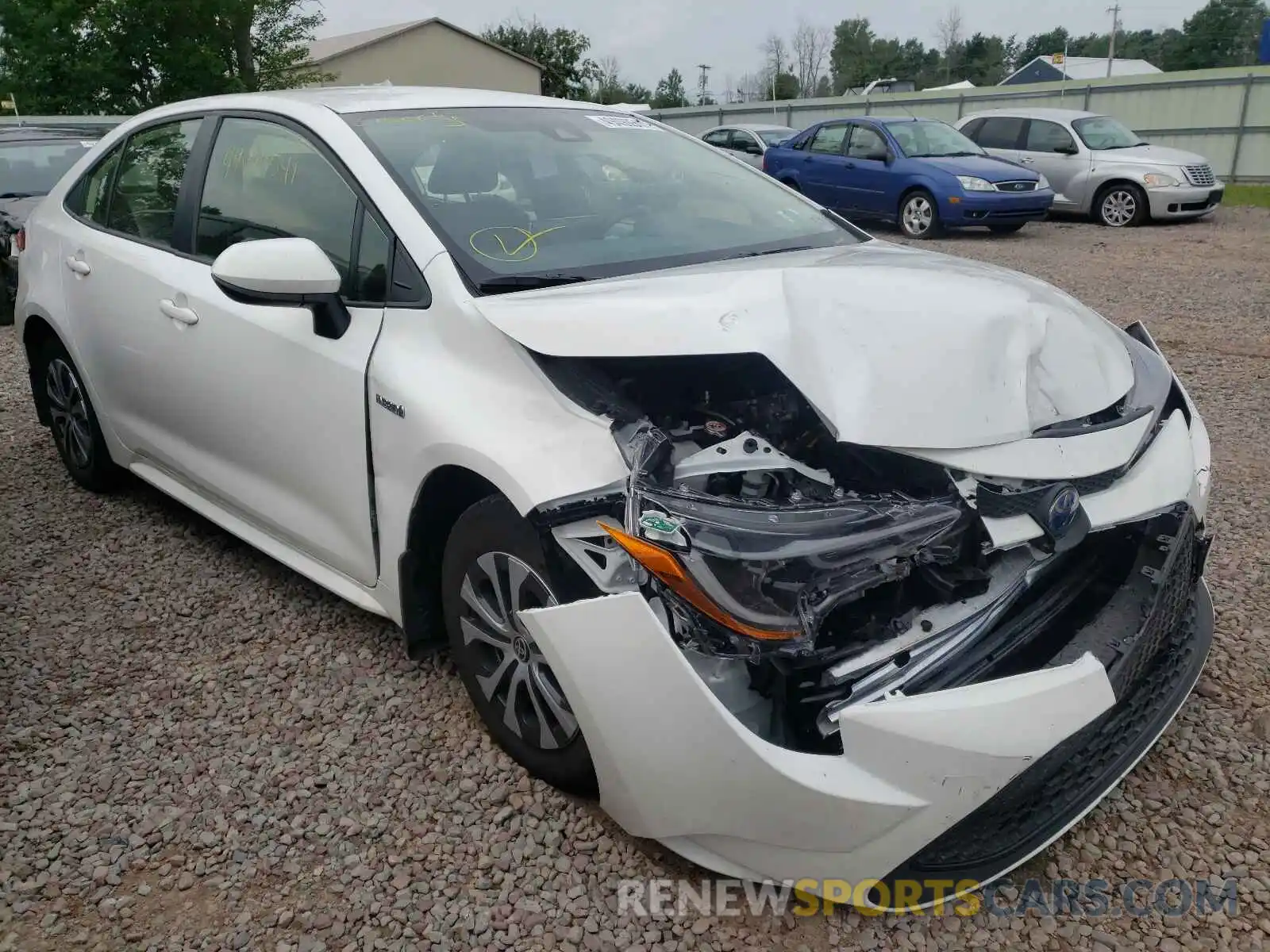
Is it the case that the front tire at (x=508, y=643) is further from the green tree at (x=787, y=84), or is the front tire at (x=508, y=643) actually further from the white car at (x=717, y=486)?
the green tree at (x=787, y=84)

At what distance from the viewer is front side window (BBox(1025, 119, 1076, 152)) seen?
13.6m

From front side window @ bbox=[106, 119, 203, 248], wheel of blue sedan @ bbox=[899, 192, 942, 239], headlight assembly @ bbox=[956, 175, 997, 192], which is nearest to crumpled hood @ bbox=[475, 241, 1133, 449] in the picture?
front side window @ bbox=[106, 119, 203, 248]

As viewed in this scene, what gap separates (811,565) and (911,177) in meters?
11.7

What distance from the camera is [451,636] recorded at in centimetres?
267

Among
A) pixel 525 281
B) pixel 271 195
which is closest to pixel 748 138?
pixel 271 195

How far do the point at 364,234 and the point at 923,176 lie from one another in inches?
433

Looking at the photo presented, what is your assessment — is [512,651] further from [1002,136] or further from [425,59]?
[425,59]

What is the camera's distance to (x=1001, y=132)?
567 inches

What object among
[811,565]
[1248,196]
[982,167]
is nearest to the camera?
[811,565]

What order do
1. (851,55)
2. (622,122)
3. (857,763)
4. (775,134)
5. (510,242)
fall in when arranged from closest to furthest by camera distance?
(857,763)
(510,242)
(622,122)
(775,134)
(851,55)

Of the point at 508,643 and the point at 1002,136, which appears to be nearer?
the point at 508,643

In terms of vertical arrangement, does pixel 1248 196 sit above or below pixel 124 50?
below

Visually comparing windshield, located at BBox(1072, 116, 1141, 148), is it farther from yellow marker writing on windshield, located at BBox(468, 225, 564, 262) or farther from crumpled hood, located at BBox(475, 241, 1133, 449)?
yellow marker writing on windshield, located at BBox(468, 225, 564, 262)

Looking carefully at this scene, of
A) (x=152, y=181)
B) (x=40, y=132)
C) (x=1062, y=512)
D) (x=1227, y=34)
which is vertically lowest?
(x=1062, y=512)
